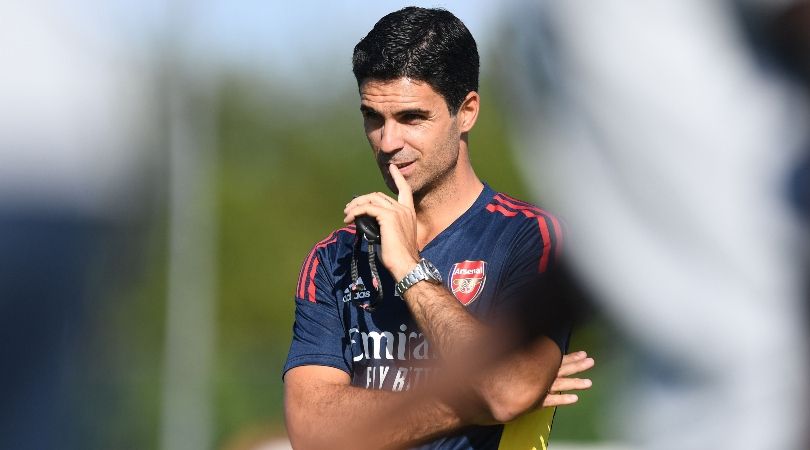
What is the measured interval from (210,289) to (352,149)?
7.66 m

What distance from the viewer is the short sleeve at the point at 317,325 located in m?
3.13

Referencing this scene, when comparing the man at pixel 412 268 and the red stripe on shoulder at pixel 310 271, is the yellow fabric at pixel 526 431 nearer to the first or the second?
the man at pixel 412 268

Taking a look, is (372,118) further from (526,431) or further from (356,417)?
(526,431)

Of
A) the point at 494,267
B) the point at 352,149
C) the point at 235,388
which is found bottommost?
the point at 235,388

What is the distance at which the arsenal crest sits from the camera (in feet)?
10.0

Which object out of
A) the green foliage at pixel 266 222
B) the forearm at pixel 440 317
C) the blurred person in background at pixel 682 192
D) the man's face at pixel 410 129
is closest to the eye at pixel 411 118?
the man's face at pixel 410 129

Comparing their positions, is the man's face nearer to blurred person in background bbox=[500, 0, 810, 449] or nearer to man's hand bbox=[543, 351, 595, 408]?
man's hand bbox=[543, 351, 595, 408]

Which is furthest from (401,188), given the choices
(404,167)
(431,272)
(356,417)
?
(356,417)

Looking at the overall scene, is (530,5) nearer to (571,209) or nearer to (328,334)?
(571,209)

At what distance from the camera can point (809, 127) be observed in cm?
125

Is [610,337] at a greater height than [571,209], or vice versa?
[571,209]

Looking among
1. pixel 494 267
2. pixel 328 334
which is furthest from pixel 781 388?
pixel 328 334

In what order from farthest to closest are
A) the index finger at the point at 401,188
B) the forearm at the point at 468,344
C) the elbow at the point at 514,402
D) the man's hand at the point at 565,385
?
1. the index finger at the point at 401,188
2. the man's hand at the point at 565,385
3. the elbow at the point at 514,402
4. the forearm at the point at 468,344

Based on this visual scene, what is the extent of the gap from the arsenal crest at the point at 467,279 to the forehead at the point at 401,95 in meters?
0.43
